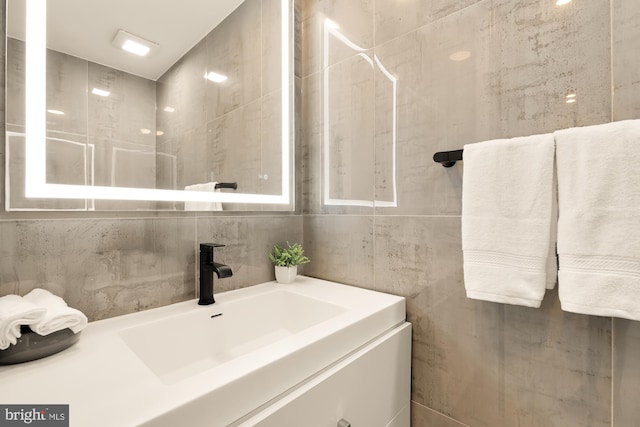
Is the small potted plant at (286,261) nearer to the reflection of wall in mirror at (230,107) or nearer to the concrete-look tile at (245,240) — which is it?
the concrete-look tile at (245,240)

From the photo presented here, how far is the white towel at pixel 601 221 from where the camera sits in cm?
61

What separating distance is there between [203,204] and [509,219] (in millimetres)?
926

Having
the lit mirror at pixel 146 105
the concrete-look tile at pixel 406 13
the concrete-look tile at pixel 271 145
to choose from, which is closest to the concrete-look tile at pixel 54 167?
the lit mirror at pixel 146 105

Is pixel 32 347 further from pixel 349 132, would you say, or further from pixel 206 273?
pixel 349 132

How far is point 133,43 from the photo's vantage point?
2.85 ft

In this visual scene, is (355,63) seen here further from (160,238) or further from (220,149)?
(160,238)

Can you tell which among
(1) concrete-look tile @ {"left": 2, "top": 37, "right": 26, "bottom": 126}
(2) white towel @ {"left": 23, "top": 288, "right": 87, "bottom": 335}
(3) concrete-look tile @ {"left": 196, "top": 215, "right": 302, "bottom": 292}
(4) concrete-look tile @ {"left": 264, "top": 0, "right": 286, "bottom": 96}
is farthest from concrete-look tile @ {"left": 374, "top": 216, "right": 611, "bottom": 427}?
(1) concrete-look tile @ {"left": 2, "top": 37, "right": 26, "bottom": 126}

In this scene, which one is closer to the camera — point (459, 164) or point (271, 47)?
point (459, 164)

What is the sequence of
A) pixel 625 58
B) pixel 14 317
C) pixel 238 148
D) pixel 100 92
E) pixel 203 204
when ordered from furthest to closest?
pixel 238 148
pixel 203 204
pixel 100 92
pixel 625 58
pixel 14 317

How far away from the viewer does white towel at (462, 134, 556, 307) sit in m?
0.72

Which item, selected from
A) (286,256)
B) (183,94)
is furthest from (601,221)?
(183,94)

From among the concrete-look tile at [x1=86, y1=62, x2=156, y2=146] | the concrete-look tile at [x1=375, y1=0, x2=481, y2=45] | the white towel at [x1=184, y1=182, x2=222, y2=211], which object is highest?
the concrete-look tile at [x1=375, y1=0, x2=481, y2=45]

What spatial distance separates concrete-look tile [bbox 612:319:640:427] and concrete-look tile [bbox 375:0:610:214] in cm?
46

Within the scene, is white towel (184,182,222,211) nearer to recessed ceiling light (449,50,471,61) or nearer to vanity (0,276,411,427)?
vanity (0,276,411,427)
